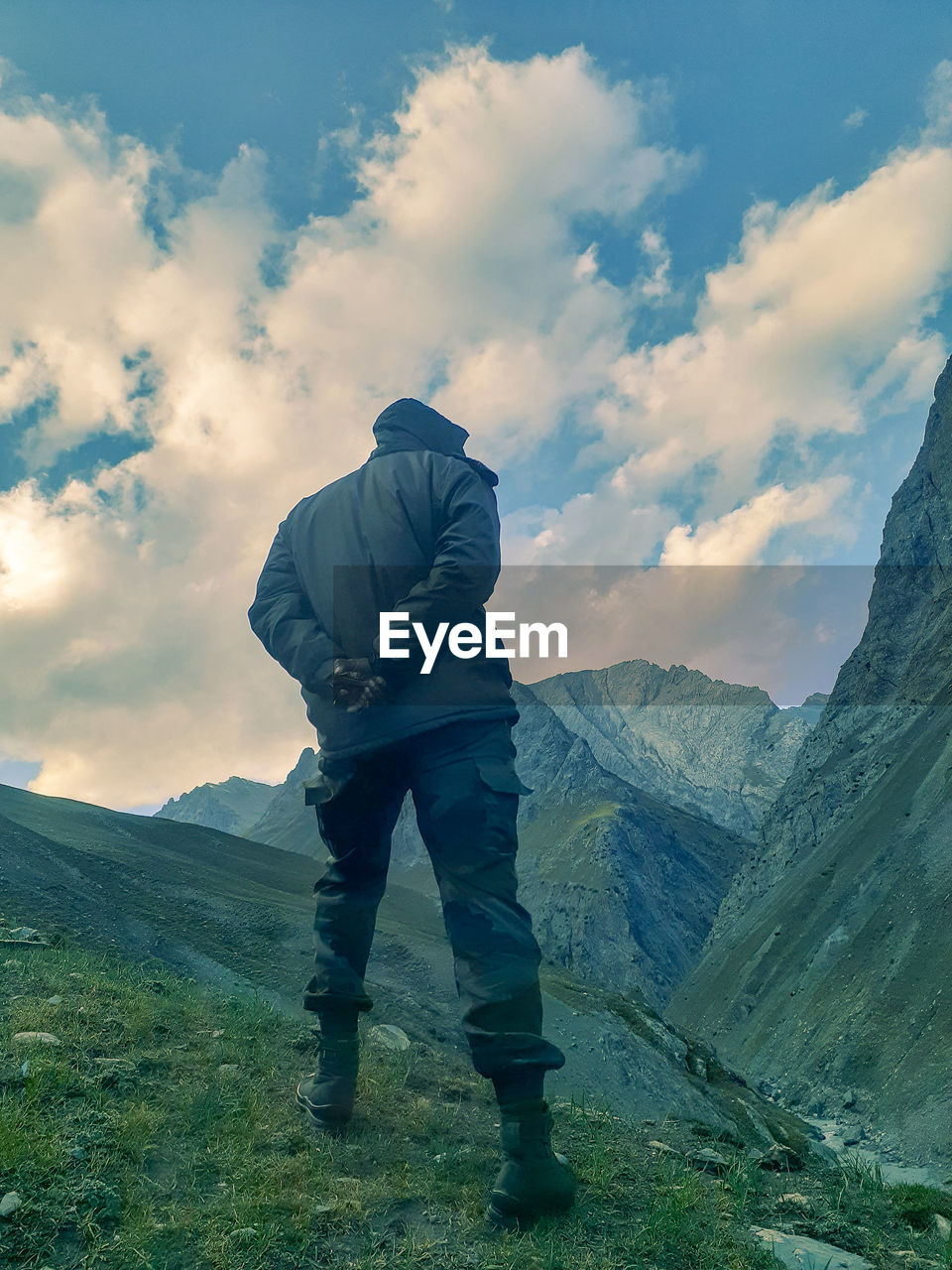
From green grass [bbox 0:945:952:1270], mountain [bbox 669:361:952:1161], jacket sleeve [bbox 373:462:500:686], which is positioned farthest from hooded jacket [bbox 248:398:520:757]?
mountain [bbox 669:361:952:1161]

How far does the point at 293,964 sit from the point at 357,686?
15.6 m

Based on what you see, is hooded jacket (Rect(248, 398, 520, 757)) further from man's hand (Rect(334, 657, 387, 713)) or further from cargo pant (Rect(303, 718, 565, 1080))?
cargo pant (Rect(303, 718, 565, 1080))

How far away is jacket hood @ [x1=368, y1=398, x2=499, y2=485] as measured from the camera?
14.7 ft

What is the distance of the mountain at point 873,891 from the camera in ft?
97.2

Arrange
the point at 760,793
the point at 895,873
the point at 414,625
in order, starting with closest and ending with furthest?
the point at 414,625
the point at 895,873
the point at 760,793

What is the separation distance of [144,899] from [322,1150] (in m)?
18.8

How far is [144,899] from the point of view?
1961 cm

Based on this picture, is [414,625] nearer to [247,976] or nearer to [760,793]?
[247,976]

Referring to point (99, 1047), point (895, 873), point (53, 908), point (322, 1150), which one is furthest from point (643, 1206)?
point (895, 873)

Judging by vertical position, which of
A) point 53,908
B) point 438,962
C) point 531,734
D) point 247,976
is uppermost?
point 531,734

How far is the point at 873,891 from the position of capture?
137 ft

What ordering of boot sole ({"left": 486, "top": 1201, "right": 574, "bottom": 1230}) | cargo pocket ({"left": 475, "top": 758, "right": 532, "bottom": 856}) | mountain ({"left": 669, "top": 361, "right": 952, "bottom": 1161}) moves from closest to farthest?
boot sole ({"left": 486, "top": 1201, "right": 574, "bottom": 1230})
cargo pocket ({"left": 475, "top": 758, "right": 532, "bottom": 856})
mountain ({"left": 669, "top": 361, "right": 952, "bottom": 1161})

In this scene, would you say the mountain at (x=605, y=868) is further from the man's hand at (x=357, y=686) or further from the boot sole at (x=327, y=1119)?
the man's hand at (x=357, y=686)

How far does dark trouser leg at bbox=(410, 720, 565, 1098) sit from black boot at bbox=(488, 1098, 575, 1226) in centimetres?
9
